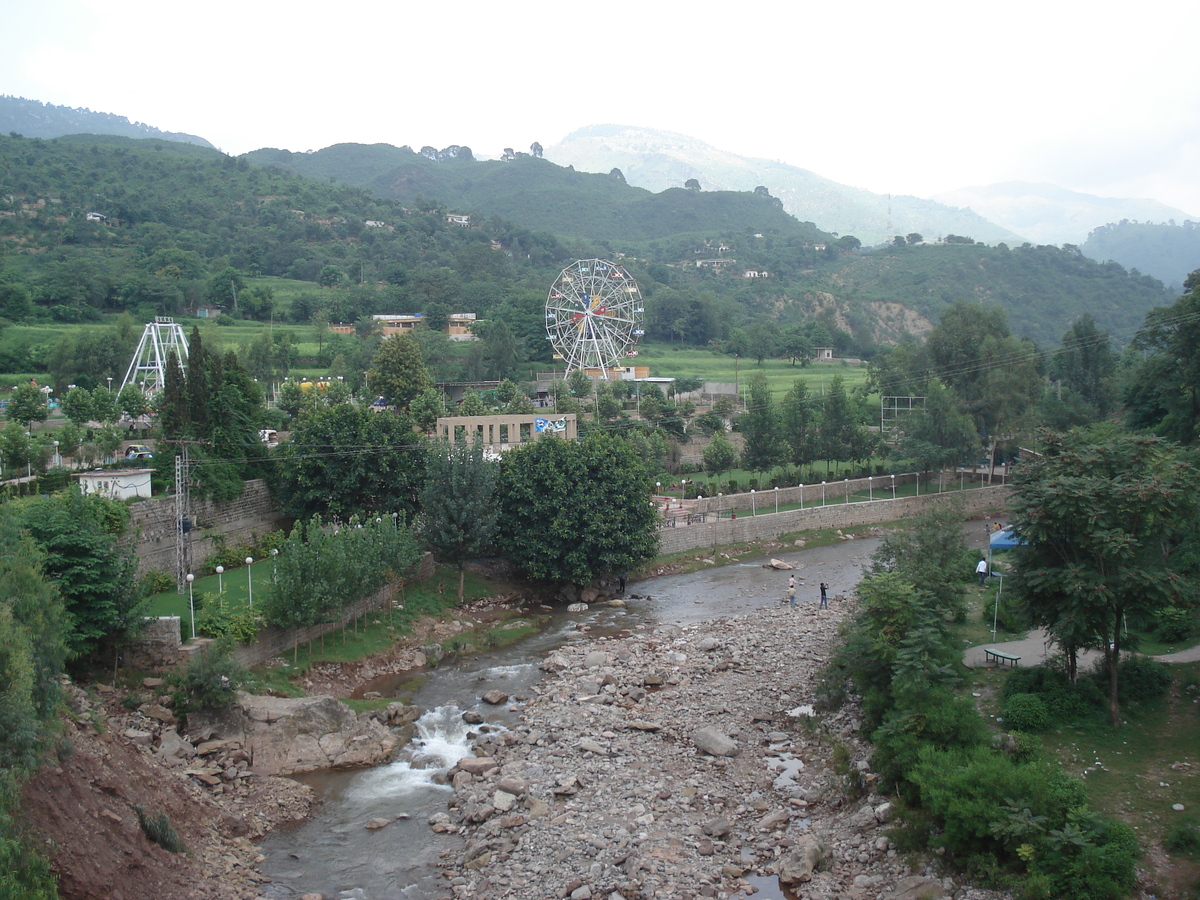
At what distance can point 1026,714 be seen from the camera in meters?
15.0

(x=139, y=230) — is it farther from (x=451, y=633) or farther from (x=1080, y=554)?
(x=1080, y=554)

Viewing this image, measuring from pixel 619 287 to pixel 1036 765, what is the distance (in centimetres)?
5742

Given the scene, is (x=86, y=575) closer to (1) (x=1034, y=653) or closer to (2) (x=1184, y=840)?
(2) (x=1184, y=840)

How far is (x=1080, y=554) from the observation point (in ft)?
49.9

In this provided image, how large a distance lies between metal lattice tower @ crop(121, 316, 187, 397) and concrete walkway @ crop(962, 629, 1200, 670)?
132 feet

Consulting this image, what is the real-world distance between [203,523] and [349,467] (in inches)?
186

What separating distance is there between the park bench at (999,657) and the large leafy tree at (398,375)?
135 ft

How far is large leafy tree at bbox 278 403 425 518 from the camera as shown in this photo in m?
29.4

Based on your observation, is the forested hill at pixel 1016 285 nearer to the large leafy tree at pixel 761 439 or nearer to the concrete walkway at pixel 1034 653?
the large leafy tree at pixel 761 439

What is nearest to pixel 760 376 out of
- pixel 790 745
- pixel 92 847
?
pixel 790 745

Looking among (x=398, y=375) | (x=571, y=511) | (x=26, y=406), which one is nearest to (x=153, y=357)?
(x=398, y=375)

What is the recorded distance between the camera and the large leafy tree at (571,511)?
29.7 metres

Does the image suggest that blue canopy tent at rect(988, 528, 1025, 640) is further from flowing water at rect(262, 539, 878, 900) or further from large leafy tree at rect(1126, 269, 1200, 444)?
large leafy tree at rect(1126, 269, 1200, 444)

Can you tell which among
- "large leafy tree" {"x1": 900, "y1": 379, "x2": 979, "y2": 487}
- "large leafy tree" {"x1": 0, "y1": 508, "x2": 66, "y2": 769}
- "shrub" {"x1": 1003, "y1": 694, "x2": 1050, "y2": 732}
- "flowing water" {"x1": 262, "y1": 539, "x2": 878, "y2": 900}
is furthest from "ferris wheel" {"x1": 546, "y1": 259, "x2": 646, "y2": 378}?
"shrub" {"x1": 1003, "y1": 694, "x2": 1050, "y2": 732}
